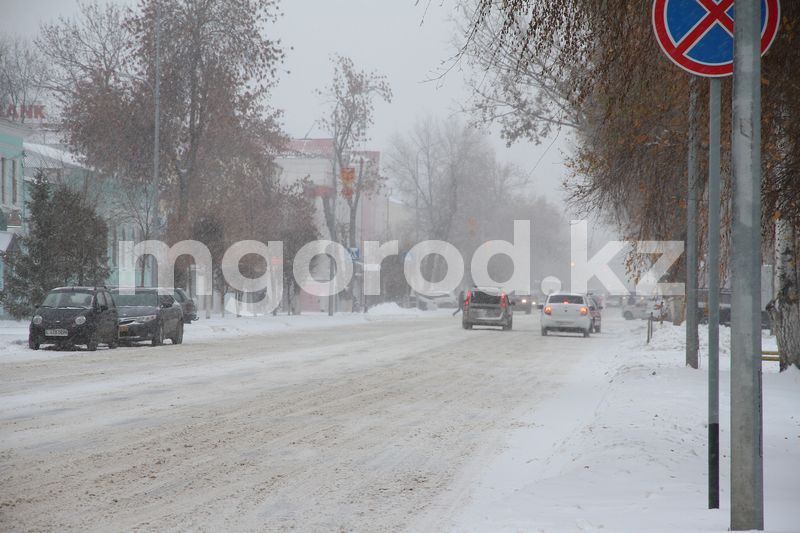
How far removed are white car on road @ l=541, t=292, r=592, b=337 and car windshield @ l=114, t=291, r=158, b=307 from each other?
1543 cm

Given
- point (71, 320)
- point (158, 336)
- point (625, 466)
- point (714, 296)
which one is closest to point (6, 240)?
point (158, 336)

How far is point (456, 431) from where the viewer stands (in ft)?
40.1

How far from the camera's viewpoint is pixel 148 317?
1224 inches

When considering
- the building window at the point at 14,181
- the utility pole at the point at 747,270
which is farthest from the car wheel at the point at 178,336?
the utility pole at the point at 747,270

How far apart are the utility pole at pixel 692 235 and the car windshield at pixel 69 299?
15.7m

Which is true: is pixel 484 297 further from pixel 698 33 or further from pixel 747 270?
pixel 747 270

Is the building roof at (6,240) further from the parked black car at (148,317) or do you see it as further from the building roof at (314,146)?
the building roof at (314,146)

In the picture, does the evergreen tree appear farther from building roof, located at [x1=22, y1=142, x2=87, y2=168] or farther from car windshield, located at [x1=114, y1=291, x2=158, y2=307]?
building roof, located at [x1=22, y1=142, x2=87, y2=168]

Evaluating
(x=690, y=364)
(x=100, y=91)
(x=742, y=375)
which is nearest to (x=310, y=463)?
(x=742, y=375)

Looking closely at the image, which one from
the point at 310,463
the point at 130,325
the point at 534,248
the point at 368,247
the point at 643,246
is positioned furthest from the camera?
the point at 534,248

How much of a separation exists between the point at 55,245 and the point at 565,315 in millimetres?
18357

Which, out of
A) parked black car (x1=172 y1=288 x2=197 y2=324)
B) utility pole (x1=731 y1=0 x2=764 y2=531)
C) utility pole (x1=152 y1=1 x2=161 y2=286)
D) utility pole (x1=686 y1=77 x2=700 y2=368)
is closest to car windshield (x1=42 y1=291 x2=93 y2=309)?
utility pole (x1=152 y1=1 x2=161 y2=286)

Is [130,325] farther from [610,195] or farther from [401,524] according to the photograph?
[401,524]

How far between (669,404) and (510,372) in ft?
28.8
